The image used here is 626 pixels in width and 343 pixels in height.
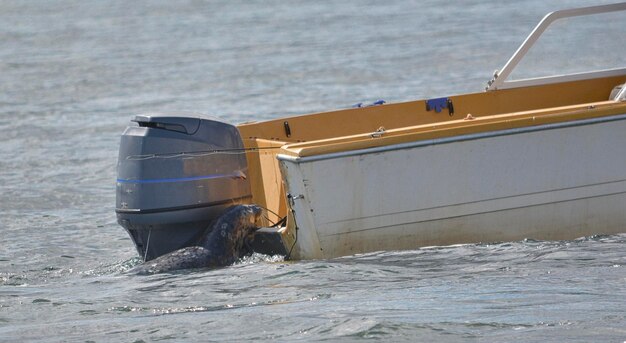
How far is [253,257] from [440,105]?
90.1 inches

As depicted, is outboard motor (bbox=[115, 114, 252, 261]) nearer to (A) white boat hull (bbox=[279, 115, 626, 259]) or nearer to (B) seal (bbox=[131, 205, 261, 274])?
(B) seal (bbox=[131, 205, 261, 274])

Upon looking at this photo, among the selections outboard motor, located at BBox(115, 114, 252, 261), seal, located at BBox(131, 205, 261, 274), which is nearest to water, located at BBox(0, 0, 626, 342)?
seal, located at BBox(131, 205, 261, 274)

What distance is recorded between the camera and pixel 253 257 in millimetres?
7598

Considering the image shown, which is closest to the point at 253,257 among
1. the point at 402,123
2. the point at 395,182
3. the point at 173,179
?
the point at 173,179

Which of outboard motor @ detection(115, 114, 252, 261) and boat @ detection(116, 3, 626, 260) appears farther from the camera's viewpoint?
outboard motor @ detection(115, 114, 252, 261)

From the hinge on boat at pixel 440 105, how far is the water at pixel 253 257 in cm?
182

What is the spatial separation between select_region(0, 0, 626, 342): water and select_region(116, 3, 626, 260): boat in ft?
0.46

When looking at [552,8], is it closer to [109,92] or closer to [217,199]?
[109,92]

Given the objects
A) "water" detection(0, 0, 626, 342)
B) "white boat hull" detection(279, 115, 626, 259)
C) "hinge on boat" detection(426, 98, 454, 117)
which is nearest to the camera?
"water" detection(0, 0, 626, 342)

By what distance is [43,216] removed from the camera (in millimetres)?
10438

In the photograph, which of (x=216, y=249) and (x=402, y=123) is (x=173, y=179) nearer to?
(x=216, y=249)

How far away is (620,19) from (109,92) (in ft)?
36.5

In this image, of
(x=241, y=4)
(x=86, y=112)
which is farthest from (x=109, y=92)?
(x=241, y=4)

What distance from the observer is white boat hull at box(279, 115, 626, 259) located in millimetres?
7148
